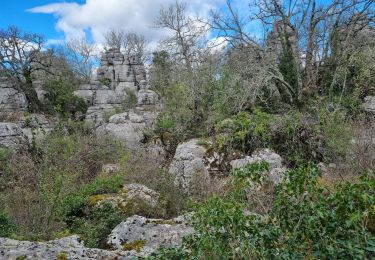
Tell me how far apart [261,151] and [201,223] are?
885 centimetres

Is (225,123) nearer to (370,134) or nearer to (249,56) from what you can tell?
(370,134)

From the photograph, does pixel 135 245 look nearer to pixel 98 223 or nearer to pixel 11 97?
pixel 98 223

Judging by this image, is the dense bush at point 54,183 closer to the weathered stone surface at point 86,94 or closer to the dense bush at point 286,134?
the dense bush at point 286,134

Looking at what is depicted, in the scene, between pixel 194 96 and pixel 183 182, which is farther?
pixel 194 96

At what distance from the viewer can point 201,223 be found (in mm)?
2715

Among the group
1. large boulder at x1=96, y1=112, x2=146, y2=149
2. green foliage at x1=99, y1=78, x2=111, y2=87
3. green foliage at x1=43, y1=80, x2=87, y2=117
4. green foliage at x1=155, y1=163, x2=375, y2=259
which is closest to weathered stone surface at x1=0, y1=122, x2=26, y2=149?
large boulder at x1=96, y1=112, x2=146, y2=149

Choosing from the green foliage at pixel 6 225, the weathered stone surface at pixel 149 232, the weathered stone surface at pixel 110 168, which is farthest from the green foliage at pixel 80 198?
the weathered stone surface at pixel 149 232

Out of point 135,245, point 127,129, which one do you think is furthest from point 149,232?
point 127,129

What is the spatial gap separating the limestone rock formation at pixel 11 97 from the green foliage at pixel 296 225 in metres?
28.3

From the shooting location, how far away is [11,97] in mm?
28969

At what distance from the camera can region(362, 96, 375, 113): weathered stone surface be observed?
50.5 ft

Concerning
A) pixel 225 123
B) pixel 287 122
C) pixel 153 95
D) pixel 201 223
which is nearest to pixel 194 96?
pixel 225 123

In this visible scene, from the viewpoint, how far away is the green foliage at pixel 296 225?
2.15 metres

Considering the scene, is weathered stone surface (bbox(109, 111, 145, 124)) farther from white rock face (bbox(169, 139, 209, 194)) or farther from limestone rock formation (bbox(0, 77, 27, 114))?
limestone rock formation (bbox(0, 77, 27, 114))
